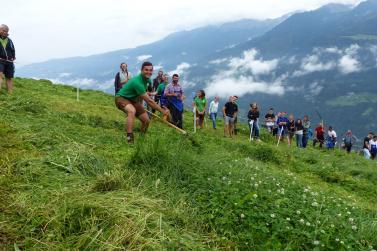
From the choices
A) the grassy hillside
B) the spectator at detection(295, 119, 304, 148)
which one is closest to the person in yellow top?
the spectator at detection(295, 119, 304, 148)

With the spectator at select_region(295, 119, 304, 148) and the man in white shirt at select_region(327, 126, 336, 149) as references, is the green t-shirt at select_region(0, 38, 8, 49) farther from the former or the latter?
the man in white shirt at select_region(327, 126, 336, 149)

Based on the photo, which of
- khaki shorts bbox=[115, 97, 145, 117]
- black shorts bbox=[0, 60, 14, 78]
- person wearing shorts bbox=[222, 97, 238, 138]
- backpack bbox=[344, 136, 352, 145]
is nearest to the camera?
khaki shorts bbox=[115, 97, 145, 117]

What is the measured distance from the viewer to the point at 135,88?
1014 cm

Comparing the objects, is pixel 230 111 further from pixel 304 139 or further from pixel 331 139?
pixel 331 139

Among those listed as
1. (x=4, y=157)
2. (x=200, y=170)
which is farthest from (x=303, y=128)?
(x=4, y=157)

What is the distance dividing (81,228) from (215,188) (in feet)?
8.38

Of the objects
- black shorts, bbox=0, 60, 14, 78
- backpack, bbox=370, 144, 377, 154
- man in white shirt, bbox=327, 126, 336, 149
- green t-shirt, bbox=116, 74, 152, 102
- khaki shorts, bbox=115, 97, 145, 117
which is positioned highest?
black shorts, bbox=0, 60, 14, 78

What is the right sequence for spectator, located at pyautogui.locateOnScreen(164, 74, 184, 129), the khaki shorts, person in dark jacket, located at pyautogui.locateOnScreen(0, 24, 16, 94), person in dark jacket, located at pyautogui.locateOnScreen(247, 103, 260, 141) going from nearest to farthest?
1. the khaki shorts
2. person in dark jacket, located at pyautogui.locateOnScreen(0, 24, 16, 94)
3. spectator, located at pyautogui.locateOnScreen(164, 74, 184, 129)
4. person in dark jacket, located at pyautogui.locateOnScreen(247, 103, 260, 141)

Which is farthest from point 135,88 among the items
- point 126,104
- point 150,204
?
point 150,204

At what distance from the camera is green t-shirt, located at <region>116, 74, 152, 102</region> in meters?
10.1

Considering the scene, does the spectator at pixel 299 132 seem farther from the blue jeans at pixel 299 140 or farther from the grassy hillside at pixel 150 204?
the grassy hillside at pixel 150 204

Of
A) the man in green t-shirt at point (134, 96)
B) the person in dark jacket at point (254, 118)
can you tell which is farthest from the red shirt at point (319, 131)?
the man in green t-shirt at point (134, 96)

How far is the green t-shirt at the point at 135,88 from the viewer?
1014 centimetres

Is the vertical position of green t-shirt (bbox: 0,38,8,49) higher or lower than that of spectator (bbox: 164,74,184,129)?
higher
